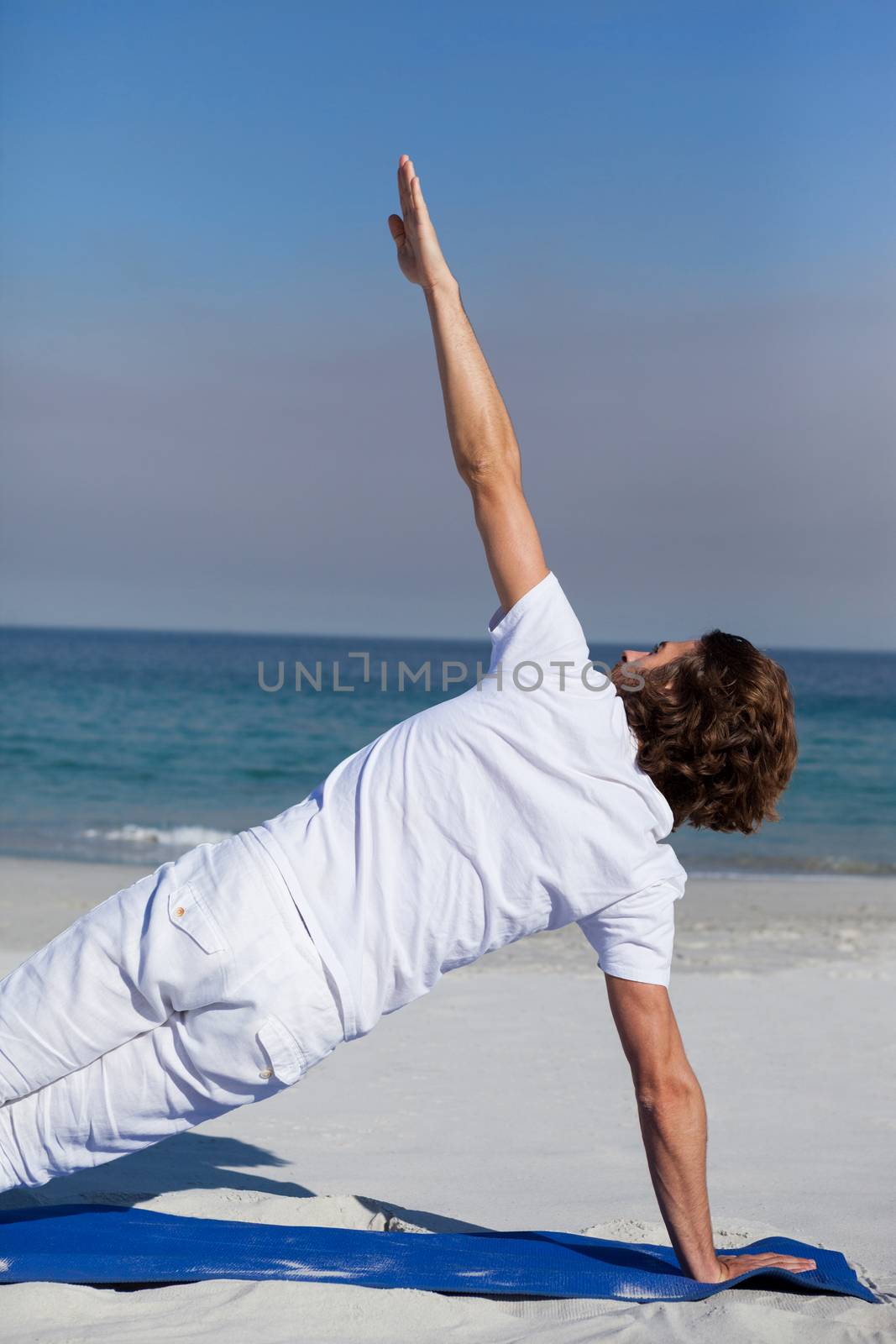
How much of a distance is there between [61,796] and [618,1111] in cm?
1401

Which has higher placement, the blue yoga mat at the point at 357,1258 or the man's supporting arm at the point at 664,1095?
the man's supporting arm at the point at 664,1095

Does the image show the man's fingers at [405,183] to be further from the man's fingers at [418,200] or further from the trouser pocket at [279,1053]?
the trouser pocket at [279,1053]

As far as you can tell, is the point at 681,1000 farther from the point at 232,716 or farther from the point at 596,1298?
the point at 232,716

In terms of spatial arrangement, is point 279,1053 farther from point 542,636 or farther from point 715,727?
point 715,727

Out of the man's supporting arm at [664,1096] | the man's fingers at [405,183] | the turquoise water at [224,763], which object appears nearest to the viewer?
the man's supporting arm at [664,1096]

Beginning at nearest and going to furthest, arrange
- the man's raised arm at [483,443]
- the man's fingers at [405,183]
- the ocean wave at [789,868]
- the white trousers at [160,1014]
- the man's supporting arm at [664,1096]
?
the white trousers at [160,1014]
the man's raised arm at [483,443]
the man's supporting arm at [664,1096]
the man's fingers at [405,183]
the ocean wave at [789,868]

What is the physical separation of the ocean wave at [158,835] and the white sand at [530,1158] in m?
7.40

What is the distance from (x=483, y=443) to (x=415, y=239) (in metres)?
0.54

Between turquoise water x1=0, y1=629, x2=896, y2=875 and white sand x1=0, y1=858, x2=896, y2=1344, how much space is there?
648 centimetres

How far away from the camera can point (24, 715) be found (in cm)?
2680

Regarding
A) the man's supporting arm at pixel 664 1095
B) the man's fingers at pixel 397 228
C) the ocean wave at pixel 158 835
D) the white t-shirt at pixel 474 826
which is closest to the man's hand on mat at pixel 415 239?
the man's fingers at pixel 397 228

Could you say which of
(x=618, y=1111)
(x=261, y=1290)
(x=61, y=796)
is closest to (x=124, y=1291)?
(x=261, y=1290)

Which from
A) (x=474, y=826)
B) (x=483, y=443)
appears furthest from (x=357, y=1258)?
(x=483, y=443)

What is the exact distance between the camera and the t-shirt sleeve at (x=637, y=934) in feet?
7.54
